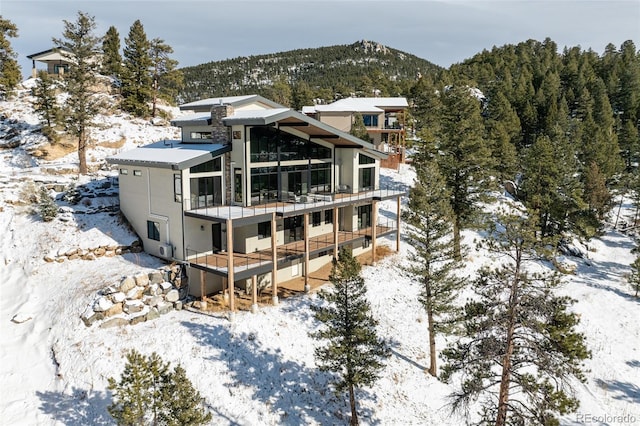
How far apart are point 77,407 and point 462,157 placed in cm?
2556

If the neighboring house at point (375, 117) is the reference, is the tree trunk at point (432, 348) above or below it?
below

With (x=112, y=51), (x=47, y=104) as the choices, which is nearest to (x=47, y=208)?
(x=47, y=104)

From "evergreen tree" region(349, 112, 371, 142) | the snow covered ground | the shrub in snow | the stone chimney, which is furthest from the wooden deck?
"evergreen tree" region(349, 112, 371, 142)

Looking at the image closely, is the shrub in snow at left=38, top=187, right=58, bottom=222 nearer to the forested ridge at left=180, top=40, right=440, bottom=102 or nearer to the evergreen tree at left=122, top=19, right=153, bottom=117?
the evergreen tree at left=122, top=19, right=153, bottom=117

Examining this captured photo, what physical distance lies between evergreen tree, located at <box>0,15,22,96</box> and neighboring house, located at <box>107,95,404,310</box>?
2988cm

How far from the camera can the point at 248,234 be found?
22.8 meters

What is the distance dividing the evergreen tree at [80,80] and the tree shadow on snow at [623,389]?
36189 mm

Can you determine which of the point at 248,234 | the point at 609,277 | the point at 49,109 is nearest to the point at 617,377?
the point at 609,277

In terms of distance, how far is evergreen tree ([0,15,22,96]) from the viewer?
142 ft

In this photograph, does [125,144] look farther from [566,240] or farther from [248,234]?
[566,240]

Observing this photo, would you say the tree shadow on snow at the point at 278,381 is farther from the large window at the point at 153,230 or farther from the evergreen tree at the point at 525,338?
the evergreen tree at the point at 525,338

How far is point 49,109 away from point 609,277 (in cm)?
4978

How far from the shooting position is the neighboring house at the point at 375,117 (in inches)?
1885

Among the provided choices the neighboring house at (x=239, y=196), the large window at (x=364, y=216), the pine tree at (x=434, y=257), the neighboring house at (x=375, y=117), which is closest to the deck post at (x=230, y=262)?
the neighboring house at (x=239, y=196)
